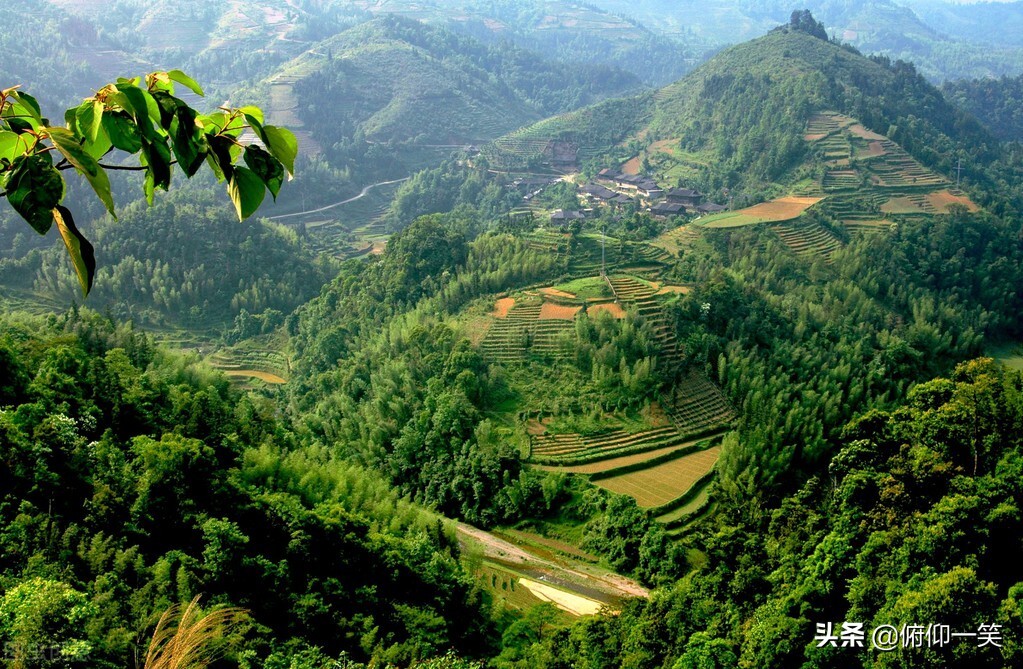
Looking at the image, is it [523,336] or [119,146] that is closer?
[119,146]

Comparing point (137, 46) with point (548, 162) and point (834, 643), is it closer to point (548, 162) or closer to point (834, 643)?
point (548, 162)

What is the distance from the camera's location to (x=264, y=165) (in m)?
1.76

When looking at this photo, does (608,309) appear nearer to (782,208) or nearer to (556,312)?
(556,312)

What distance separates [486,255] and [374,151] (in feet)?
114

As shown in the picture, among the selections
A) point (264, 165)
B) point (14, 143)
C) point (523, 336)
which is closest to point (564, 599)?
point (523, 336)

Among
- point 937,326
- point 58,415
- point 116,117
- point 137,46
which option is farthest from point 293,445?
point 137,46

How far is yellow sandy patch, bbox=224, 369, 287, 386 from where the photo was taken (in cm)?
2703

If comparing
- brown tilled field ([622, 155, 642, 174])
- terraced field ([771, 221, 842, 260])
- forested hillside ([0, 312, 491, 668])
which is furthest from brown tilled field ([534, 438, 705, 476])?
brown tilled field ([622, 155, 642, 174])

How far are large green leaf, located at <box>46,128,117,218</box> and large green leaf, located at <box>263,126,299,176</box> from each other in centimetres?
36

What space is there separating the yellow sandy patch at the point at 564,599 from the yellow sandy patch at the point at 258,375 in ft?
49.5

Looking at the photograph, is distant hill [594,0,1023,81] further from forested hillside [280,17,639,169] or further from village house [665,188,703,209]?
village house [665,188,703,209]

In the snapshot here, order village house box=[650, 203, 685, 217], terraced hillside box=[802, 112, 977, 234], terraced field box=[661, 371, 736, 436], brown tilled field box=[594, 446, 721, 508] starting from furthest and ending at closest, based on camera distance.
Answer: village house box=[650, 203, 685, 217]
terraced hillside box=[802, 112, 977, 234]
terraced field box=[661, 371, 736, 436]
brown tilled field box=[594, 446, 721, 508]

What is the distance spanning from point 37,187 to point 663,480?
57.8ft

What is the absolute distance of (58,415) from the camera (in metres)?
12.1
